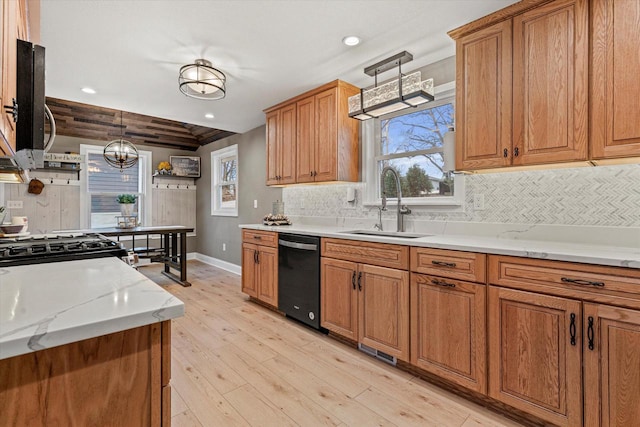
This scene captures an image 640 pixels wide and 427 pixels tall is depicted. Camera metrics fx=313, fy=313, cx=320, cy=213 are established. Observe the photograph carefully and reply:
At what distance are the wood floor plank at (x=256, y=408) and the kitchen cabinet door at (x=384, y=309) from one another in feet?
2.84

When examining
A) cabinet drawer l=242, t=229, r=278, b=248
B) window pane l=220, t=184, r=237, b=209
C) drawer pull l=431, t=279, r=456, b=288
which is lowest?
drawer pull l=431, t=279, r=456, b=288

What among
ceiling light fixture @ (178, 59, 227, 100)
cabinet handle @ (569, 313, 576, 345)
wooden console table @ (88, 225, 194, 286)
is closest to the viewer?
cabinet handle @ (569, 313, 576, 345)

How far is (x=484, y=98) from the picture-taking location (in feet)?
6.91

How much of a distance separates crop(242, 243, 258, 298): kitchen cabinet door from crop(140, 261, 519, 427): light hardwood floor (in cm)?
58

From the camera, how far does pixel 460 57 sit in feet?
7.31

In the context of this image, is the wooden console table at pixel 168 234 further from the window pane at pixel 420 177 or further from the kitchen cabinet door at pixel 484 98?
the kitchen cabinet door at pixel 484 98

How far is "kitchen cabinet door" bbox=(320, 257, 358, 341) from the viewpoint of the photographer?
2.54 m

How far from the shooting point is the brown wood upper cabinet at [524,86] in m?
1.77

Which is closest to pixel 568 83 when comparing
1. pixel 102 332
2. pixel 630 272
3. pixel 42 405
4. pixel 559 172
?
pixel 559 172

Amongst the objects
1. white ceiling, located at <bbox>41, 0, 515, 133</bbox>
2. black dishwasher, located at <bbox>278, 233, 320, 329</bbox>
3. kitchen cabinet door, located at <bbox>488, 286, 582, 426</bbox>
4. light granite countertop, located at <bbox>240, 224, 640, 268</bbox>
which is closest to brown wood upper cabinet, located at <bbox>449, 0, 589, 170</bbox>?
white ceiling, located at <bbox>41, 0, 515, 133</bbox>

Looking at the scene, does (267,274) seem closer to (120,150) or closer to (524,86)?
(524,86)

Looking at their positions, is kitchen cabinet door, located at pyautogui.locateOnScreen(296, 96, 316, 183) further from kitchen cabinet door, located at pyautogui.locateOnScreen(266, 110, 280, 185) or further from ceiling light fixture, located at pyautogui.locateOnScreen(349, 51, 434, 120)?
ceiling light fixture, located at pyautogui.locateOnScreen(349, 51, 434, 120)

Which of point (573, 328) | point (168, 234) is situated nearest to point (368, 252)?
point (573, 328)

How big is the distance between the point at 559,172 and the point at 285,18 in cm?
212
